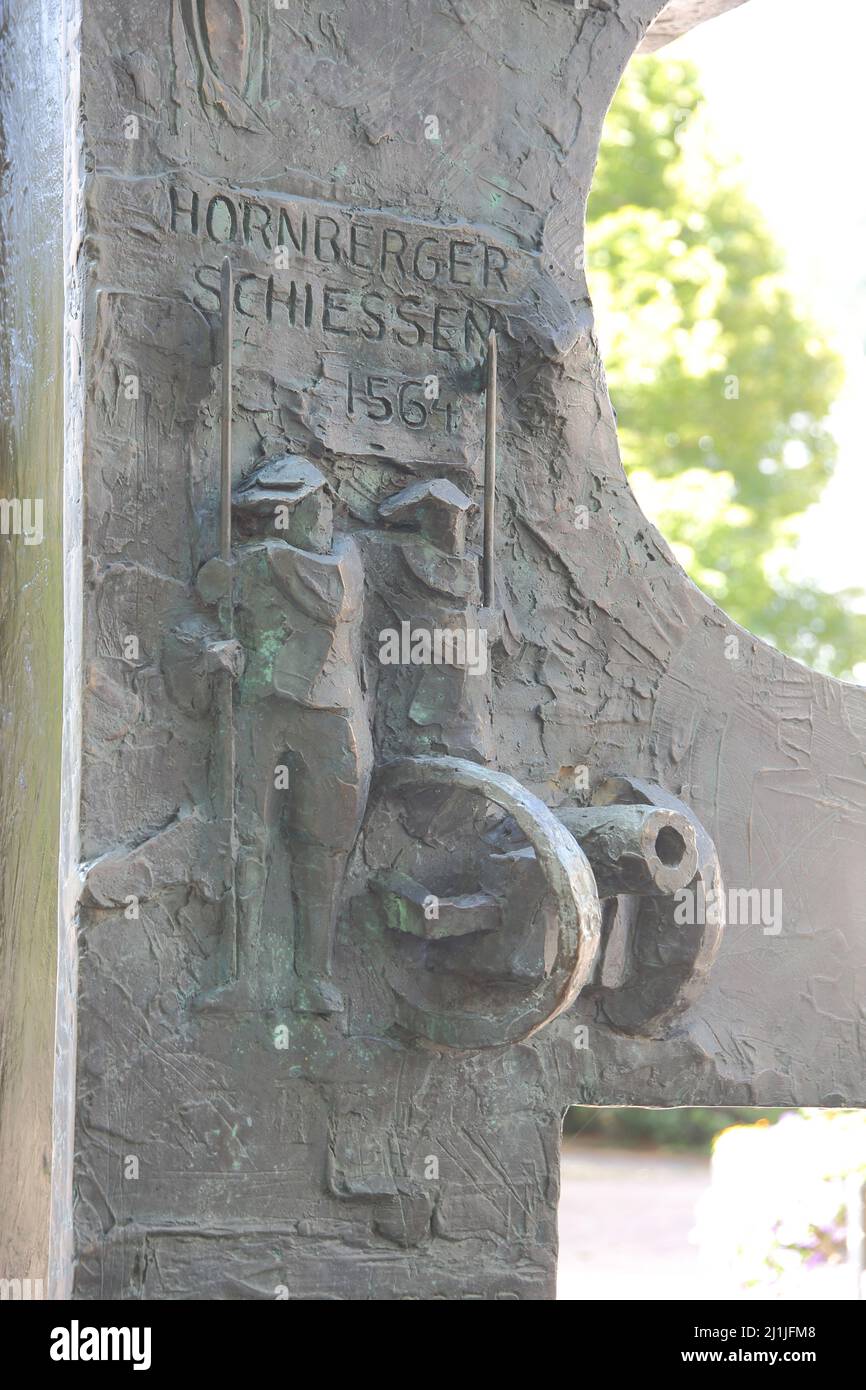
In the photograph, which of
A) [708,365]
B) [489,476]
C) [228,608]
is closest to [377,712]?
[228,608]

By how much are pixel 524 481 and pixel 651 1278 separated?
7432mm

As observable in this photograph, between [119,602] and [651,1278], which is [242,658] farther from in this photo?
[651,1278]

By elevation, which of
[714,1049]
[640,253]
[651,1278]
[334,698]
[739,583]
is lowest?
[651,1278]

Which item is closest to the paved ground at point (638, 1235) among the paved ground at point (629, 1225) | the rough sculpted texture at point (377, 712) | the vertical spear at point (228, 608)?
the paved ground at point (629, 1225)

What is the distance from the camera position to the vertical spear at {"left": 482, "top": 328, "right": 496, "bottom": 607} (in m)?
3.91

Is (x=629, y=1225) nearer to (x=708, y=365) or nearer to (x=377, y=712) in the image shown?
(x=708, y=365)

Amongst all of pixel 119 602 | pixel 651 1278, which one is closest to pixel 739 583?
pixel 651 1278

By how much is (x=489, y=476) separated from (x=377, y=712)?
0.60 metres

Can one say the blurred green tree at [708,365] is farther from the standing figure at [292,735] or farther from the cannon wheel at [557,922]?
the standing figure at [292,735]

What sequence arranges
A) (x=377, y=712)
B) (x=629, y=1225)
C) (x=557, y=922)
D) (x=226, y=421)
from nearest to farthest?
(x=557, y=922) < (x=226, y=421) < (x=377, y=712) < (x=629, y=1225)

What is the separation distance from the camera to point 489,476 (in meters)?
3.90

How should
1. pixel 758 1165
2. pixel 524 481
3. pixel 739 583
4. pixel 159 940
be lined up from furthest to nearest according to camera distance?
pixel 739 583
pixel 758 1165
pixel 524 481
pixel 159 940

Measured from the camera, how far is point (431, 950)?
367 cm

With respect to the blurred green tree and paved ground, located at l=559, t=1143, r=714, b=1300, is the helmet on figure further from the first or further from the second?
the blurred green tree
